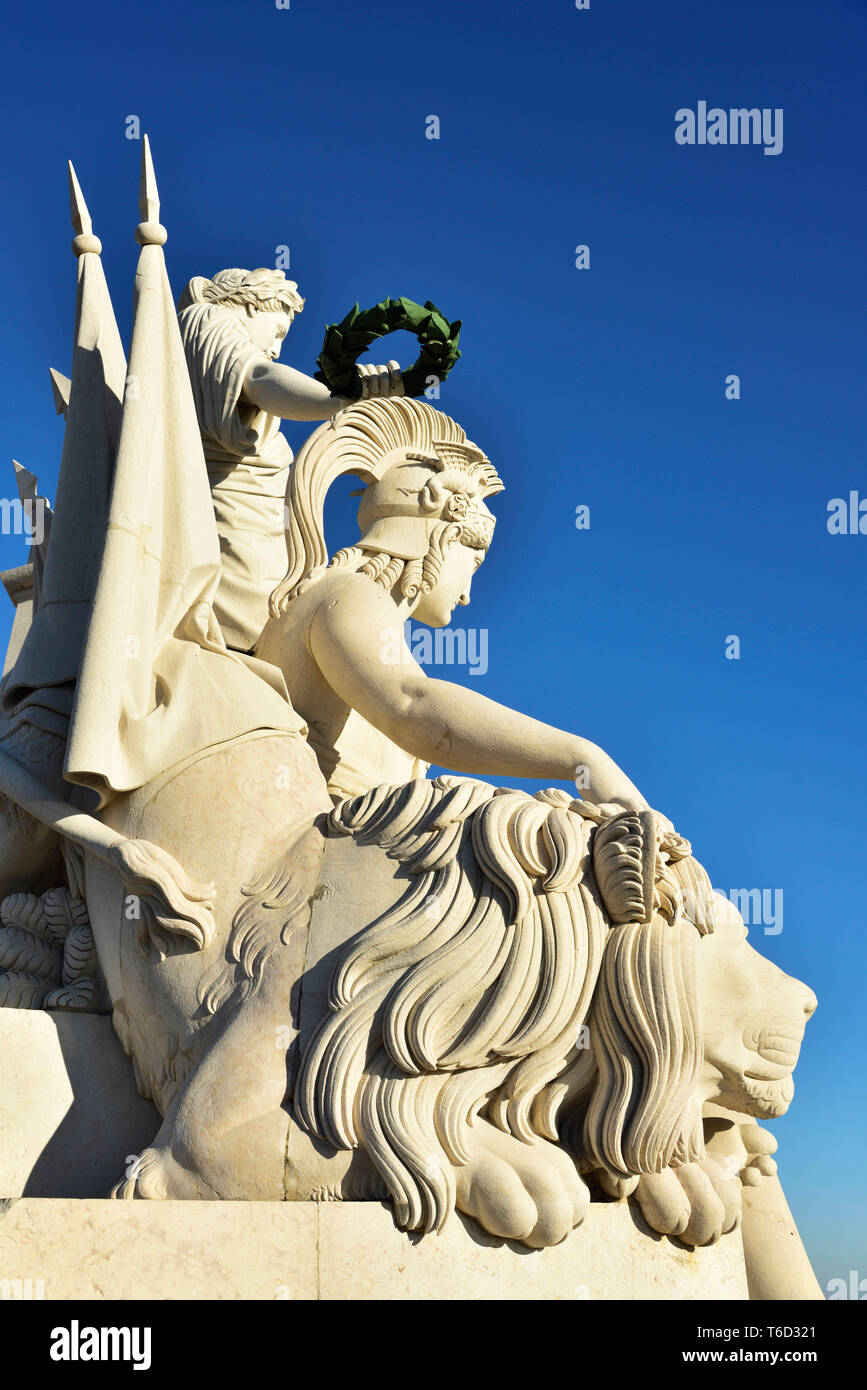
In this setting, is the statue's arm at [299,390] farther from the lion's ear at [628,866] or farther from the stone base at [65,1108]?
the stone base at [65,1108]

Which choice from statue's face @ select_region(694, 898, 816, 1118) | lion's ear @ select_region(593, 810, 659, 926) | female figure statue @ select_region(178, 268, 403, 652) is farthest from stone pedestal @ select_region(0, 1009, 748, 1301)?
female figure statue @ select_region(178, 268, 403, 652)

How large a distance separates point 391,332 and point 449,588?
1.46m

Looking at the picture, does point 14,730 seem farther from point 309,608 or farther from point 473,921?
point 473,921

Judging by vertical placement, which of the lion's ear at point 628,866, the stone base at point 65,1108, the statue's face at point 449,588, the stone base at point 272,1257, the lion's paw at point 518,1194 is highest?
the statue's face at point 449,588

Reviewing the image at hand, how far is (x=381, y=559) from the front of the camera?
20.3 ft

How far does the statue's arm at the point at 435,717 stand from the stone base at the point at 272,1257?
1.60 metres

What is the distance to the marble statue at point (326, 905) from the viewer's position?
4.35 metres

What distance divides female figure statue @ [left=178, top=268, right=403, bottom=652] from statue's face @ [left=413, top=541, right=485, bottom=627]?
65 centimetres

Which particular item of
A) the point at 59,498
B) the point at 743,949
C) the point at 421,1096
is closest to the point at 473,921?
the point at 421,1096

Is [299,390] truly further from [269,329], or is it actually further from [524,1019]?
[524,1019]

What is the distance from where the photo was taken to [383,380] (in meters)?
5.55

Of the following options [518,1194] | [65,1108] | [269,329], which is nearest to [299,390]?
[269,329]

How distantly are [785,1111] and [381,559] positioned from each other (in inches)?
107

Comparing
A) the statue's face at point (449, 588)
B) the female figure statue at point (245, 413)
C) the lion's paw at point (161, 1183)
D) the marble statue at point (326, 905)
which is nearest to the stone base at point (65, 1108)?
the marble statue at point (326, 905)
